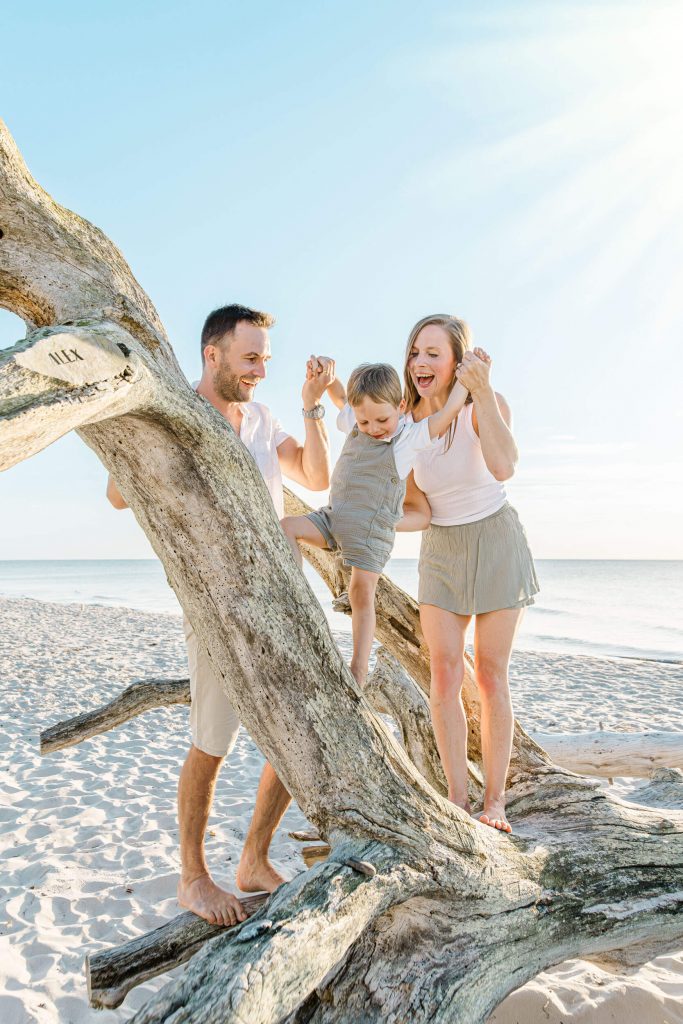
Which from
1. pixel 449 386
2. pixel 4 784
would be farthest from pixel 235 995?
pixel 4 784

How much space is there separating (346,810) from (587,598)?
36.6 m

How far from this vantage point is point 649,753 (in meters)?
4.52

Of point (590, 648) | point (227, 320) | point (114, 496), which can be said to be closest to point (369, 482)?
point (227, 320)

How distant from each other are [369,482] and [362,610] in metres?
0.52

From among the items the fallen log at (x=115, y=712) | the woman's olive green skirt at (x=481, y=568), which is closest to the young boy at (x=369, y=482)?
the woman's olive green skirt at (x=481, y=568)

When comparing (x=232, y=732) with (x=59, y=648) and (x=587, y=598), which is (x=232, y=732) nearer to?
(x=59, y=648)

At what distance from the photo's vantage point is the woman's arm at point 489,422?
105 inches

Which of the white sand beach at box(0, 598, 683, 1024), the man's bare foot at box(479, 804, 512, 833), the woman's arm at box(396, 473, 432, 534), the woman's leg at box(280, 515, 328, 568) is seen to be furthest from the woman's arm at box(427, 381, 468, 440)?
the white sand beach at box(0, 598, 683, 1024)

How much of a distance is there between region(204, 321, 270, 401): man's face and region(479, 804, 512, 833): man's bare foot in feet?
6.04

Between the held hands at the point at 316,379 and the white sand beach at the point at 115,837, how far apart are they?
247cm

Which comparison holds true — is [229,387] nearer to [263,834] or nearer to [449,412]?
[449,412]

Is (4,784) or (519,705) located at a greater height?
(4,784)

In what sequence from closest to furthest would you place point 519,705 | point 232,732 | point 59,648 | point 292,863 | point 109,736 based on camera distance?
point 232,732 → point 292,863 → point 109,736 → point 519,705 → point 59,648

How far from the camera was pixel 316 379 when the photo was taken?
2.87 m
